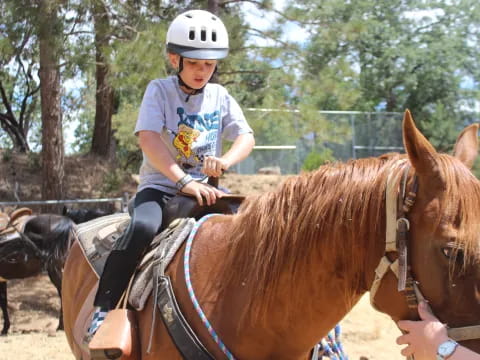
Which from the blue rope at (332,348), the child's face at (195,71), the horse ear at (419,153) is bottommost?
the blue rope at (332,348)

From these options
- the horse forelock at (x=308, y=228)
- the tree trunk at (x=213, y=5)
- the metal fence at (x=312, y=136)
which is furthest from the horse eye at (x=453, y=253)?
the tree trunk at (x=213, y=5)

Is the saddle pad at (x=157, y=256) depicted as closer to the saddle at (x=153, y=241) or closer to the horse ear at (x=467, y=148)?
the saddle at (x=153, y=241)

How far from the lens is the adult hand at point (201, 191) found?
2410mm

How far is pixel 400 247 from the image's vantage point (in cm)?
163

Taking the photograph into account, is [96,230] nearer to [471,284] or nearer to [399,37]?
[471,284]

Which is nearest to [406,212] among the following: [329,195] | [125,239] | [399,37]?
[329,195]

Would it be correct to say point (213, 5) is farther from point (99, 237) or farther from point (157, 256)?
point (157, 256)

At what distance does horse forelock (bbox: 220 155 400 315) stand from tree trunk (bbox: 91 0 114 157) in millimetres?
6584

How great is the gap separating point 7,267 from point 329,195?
273 inches

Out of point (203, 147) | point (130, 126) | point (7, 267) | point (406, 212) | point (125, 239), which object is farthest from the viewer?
point (130, 126)

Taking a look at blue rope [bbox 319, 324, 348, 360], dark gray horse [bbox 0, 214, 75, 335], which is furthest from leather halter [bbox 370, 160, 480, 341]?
dark gray horse [bbox 0, 214, 75, 335]

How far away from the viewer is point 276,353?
6.54ft

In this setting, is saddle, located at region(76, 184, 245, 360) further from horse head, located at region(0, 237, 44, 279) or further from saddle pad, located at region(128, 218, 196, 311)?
horse head, located at region(0, 237, 44, 279)

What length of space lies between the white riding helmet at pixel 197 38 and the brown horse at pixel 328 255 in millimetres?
817
